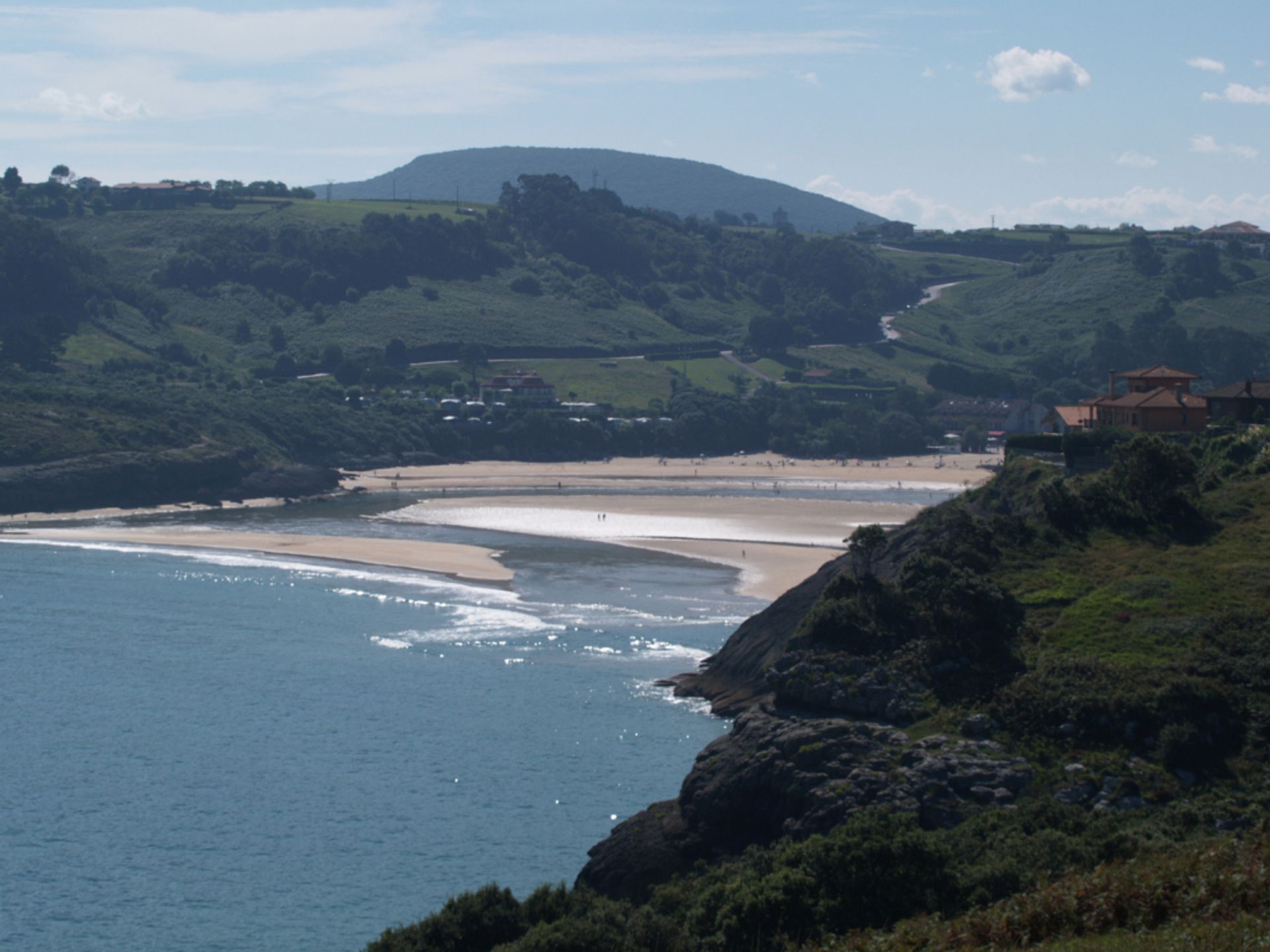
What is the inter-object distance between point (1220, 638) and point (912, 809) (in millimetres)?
9767

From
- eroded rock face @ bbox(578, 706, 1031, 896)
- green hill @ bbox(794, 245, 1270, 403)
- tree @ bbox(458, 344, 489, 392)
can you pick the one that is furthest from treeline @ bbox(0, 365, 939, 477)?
eroded rock face @ bbox(578, 706, 1031, 896)

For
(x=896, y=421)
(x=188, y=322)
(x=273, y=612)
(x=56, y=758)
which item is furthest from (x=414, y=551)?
(x=188, y=322)

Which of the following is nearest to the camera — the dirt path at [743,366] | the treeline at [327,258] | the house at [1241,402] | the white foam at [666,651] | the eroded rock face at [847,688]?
the eroded rock face at [847,688]

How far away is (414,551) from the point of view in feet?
238

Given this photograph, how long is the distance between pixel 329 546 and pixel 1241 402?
147ft

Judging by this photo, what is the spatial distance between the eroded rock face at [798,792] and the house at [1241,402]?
31201mm

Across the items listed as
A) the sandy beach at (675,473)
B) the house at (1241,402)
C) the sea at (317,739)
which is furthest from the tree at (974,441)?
the house at (1241,402)

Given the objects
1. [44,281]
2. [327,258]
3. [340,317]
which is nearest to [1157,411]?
[44,281]

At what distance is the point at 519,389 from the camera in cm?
14400

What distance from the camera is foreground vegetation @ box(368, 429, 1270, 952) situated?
1936 cm

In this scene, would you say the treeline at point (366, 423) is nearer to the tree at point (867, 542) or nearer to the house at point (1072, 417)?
the house at point (1072, 417)

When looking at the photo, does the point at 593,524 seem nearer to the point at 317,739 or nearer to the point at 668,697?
the point at 668,697

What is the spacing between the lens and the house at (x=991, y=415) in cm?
14562

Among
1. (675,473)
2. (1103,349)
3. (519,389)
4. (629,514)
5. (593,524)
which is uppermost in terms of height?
(1103,349)
